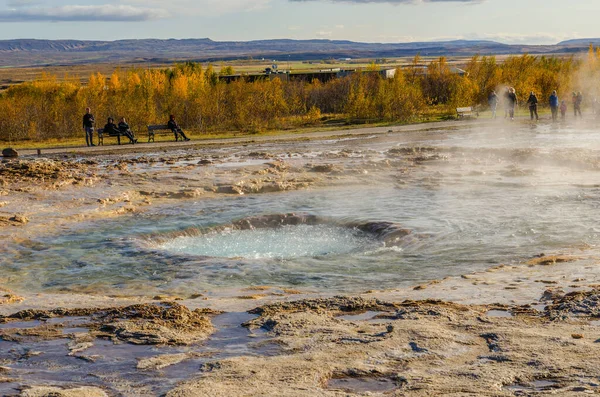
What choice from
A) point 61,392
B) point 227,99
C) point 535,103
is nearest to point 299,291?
point 61,392

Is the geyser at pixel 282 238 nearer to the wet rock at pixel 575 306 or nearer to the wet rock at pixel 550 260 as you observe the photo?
the wet rock at pixel 550 260

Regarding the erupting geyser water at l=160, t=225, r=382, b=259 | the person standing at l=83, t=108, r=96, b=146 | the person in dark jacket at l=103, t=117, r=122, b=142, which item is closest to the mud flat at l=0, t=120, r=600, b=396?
the erupting geyser water at l=160, t=225, r=382, b=259

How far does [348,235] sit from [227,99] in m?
22.5

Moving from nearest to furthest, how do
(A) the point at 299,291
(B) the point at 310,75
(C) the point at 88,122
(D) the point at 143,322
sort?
(D) the point at 143,322 < (A) the point at 299,291 < (C) the point at 88,122 < (B) the point at 310,75

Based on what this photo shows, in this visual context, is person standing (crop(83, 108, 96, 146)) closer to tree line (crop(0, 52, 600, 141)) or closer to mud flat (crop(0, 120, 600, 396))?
tree line (crop(0, 52, 600, 141))

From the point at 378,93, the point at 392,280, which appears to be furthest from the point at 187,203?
the point at 378,93

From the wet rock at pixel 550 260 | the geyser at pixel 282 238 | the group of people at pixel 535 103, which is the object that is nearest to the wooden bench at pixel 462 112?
the group of people at pixel 535 103

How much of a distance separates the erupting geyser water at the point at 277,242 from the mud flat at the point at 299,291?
8.1 inches

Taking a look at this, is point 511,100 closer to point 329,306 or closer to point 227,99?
point 227,99

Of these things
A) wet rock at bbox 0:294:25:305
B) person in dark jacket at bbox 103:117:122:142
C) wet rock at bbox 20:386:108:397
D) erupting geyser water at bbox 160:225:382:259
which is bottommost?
erupting geyser water at bbox 160:225:382:259

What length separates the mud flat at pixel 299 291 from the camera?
6078 mm

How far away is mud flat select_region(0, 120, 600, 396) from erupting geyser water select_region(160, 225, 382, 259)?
0.21 meters

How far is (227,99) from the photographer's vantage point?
33.9 metres

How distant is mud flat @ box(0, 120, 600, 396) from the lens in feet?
19.9
